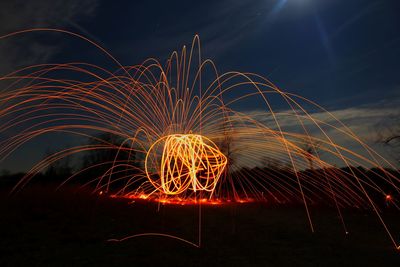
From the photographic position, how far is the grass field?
6.91m

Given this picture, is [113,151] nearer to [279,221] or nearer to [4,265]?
[279,221]

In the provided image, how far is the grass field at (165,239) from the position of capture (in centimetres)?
691

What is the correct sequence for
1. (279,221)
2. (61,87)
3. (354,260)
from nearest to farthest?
1. (354,260)
2. (61,87)
3. (279,221)

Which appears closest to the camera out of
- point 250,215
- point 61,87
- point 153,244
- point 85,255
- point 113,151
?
point 85,255

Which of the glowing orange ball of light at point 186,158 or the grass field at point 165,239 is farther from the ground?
the glowing orange ball of light at point 186,158

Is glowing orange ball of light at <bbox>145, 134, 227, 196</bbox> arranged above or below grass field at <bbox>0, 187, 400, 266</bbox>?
above

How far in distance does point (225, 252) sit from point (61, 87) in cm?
701

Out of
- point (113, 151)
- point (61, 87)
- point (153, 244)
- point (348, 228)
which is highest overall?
point (113, 151)

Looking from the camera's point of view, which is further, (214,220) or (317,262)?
(214,220)

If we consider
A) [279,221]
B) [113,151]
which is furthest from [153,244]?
[113,151]

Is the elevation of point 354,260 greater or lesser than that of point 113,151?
lesser

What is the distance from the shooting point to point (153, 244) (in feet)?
27.0

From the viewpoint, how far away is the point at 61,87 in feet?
33.6

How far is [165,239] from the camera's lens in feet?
29.2
